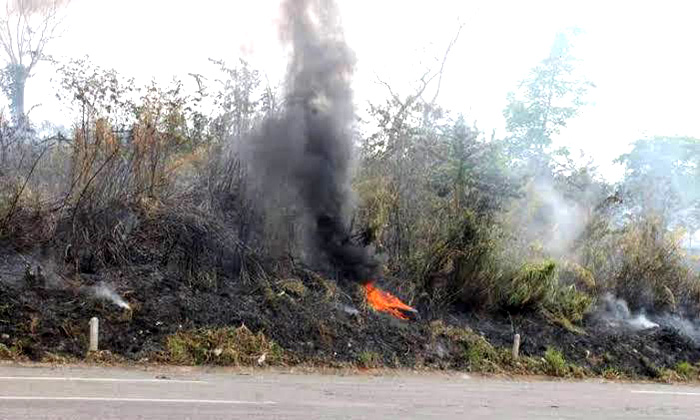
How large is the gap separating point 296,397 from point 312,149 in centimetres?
818

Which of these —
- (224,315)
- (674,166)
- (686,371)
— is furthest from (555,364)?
(674,166)

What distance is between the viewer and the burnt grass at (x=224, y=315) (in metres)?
13.7

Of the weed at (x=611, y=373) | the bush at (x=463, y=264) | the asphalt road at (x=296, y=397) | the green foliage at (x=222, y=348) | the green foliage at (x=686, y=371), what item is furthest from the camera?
the bush at (x=463, y=264)

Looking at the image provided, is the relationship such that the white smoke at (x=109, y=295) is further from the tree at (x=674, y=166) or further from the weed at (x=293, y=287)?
the tree at (x=674, y=166)

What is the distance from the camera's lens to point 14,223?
1570 cm

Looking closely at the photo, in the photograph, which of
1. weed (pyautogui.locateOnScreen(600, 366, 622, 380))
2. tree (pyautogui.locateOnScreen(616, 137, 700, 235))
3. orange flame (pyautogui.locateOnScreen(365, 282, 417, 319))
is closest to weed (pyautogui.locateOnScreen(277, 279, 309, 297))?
orange flame (pyautogui.locateOnScreen(365, 282, 417, 319))

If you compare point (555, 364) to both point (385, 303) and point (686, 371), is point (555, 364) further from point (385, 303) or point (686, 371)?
point (385, 303)

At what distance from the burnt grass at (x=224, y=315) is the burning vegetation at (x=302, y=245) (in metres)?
0.05

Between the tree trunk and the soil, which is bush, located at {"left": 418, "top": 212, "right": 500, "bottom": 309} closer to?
the soil

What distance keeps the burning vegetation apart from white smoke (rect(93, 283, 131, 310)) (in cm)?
4

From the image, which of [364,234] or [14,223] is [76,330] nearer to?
[14,223]

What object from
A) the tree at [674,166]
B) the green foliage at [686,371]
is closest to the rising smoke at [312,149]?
the green foliage at [686,371]

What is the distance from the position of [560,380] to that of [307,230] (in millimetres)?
6572

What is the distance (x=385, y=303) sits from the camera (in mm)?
17438
